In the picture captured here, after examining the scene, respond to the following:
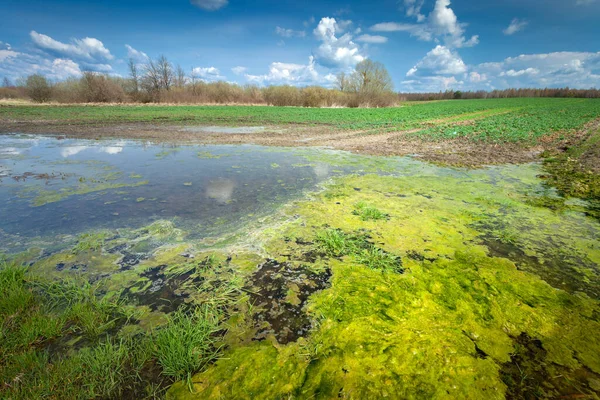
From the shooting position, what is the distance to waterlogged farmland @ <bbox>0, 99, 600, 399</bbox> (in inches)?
Result: 82.4

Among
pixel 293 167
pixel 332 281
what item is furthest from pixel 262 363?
pixel 293 167

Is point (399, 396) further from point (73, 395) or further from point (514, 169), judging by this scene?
point (514, 169)

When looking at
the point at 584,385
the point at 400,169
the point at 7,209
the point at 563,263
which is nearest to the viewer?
the point at 584,385

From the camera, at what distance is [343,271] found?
11.4 feet

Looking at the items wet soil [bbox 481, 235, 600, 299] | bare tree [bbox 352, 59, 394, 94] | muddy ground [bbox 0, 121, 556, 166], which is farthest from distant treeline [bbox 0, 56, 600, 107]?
wet soil [bbox 481, 235, 600, 299]

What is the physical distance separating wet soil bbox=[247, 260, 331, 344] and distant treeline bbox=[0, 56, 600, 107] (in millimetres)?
49832

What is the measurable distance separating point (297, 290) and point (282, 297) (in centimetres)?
21

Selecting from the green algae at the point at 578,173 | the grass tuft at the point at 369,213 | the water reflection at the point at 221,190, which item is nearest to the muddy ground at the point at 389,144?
the green algae at the point at 578,173

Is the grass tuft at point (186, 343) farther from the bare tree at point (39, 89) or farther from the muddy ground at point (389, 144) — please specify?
the bare tree at point (39, 89)

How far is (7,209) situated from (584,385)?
8255 millimetres

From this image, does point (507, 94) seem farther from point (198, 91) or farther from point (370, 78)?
point (198, 91)

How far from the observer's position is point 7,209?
5.01 meters

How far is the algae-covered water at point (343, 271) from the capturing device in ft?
7.05

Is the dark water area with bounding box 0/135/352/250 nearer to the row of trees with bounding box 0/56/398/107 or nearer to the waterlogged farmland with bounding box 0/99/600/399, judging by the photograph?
the waterlogged farmland with bounding box 0/99/600/399
